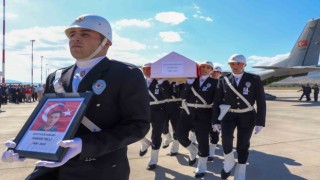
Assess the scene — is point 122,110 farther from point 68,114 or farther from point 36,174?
point 36,174

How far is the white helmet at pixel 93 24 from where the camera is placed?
6.78 ft

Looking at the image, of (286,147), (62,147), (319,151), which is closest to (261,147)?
(286,147)

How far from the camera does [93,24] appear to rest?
2.07 m

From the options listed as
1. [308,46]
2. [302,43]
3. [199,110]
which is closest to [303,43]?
[302,43]

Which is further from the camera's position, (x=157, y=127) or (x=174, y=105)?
(x=174, y=105)

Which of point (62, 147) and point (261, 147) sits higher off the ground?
point (62, 147)

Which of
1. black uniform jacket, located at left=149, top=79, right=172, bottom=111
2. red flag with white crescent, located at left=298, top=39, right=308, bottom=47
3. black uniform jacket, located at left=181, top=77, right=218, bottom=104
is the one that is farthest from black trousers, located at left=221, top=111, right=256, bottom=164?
red flag with white crescent, located at left=298, top=39, right=308, bottom=47

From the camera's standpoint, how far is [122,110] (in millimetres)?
2020

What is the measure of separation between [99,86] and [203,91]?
14.2ft

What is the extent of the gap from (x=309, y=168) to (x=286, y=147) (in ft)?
6.14

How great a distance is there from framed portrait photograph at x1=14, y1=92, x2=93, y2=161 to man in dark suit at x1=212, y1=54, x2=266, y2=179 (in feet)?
12.5

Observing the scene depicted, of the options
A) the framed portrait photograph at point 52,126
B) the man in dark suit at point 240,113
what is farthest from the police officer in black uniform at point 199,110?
the framed portrait photograph at point 52,126

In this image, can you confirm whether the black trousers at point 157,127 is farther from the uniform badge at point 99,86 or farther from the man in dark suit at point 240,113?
the uniform badge at point 99,86

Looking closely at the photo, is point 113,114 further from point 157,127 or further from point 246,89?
point 157,127
